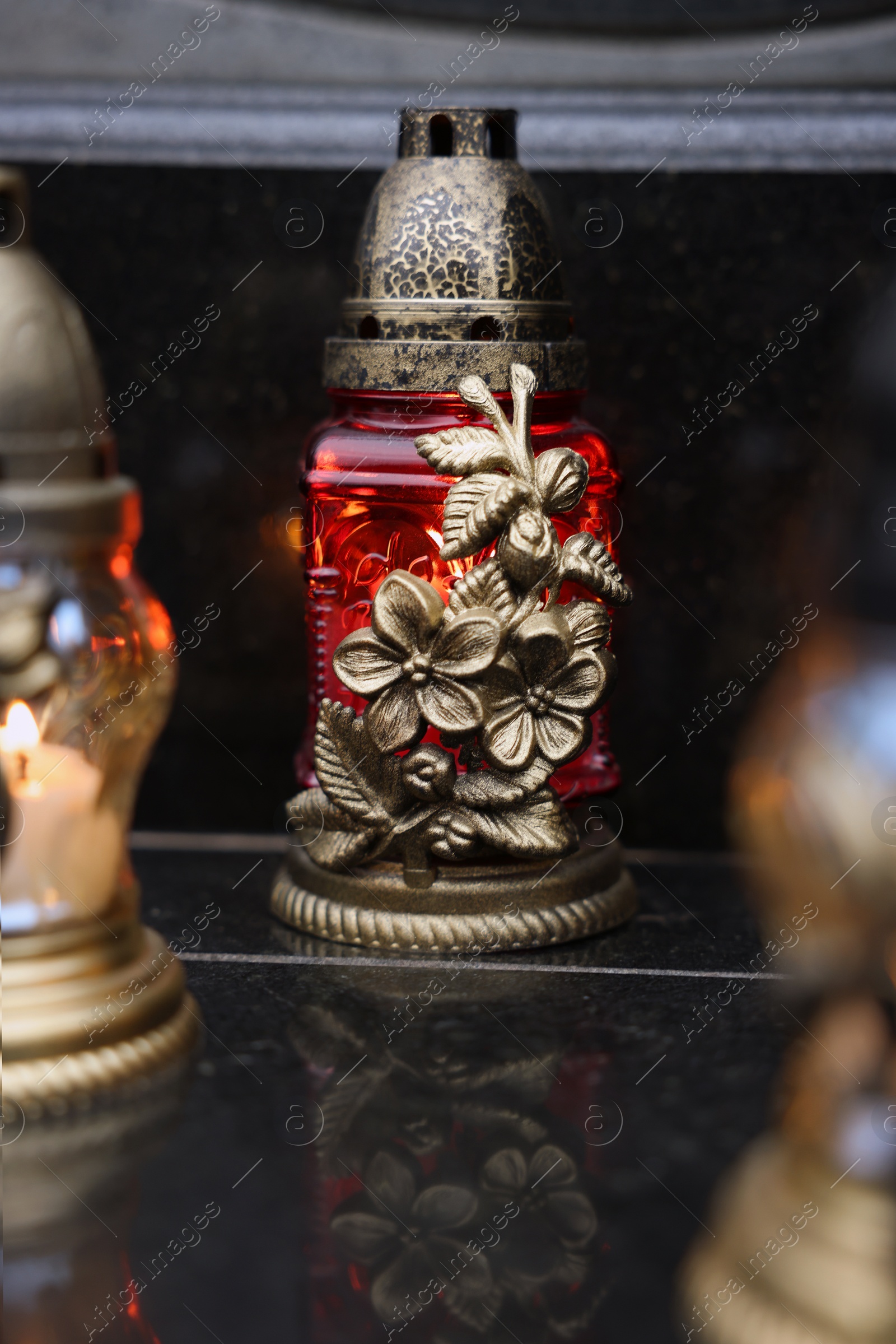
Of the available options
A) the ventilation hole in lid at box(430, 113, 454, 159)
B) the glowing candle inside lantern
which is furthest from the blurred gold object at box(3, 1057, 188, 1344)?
the ventilation hole in lid at box(430, 113, 454, 159)

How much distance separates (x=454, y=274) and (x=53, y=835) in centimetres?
46

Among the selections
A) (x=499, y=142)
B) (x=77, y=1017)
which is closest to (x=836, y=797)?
(x=77, y=1017)

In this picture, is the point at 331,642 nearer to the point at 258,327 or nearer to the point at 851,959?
the point at 258,327

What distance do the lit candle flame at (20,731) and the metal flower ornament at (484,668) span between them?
218 mm

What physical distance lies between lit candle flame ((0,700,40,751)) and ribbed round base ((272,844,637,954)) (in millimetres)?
278

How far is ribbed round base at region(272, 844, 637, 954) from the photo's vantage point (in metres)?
0.93

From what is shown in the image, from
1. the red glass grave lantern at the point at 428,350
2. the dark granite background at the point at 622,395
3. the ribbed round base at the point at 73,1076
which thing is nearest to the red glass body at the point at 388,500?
the red glass grave lantern at the point at 428,350

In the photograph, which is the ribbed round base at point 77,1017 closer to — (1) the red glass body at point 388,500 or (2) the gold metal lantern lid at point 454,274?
(1) the red glass body at point 388,500

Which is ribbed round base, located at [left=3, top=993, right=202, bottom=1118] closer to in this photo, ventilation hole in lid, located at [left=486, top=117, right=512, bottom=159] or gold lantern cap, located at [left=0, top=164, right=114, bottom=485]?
gold lantern cap, located at [left=0, top=164, right=114, bottom=485]

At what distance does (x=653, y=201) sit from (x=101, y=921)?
29.7 inches

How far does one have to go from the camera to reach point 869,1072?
2.34ft

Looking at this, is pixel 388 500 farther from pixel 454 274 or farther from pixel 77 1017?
pixel 77 1017

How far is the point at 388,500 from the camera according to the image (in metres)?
0.94

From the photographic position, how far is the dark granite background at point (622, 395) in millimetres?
1130
